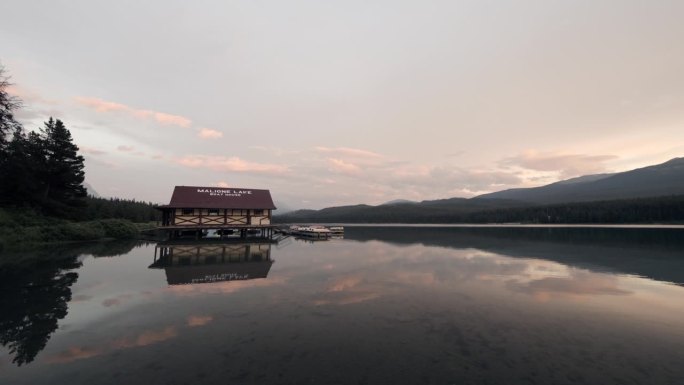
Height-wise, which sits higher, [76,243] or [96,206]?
[96,206]

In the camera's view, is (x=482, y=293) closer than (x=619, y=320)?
No

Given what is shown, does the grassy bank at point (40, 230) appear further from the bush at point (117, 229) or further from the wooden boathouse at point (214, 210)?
the wooden boathouse at point (214, 210)

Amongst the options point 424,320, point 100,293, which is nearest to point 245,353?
point 424,320

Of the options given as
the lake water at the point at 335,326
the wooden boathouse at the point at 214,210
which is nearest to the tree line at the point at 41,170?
the wooden boathouse at the point at 214,210

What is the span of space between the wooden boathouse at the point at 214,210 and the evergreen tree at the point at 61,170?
12.5 meters

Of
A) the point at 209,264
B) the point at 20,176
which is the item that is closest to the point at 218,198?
the point at 20,176

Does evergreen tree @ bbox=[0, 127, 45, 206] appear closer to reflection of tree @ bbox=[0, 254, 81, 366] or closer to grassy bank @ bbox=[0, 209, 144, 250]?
grassy bank @ bbox=[0, 209, 144, 250]

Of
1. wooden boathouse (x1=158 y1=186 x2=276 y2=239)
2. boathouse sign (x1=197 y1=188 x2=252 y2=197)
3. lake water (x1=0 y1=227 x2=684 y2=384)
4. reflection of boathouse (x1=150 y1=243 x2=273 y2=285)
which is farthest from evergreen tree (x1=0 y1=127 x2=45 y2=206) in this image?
lake water (x1=0 y1=227 x2=684 y2=384)

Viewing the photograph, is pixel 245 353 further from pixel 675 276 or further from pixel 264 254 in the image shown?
pixel 675 276

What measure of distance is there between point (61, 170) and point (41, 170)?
222cm

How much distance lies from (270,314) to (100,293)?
9.44 m

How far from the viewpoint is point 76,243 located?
35844 millimetres

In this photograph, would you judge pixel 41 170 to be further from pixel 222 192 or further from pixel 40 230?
pixel 222 192

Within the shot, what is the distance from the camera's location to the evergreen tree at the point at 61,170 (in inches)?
1609
